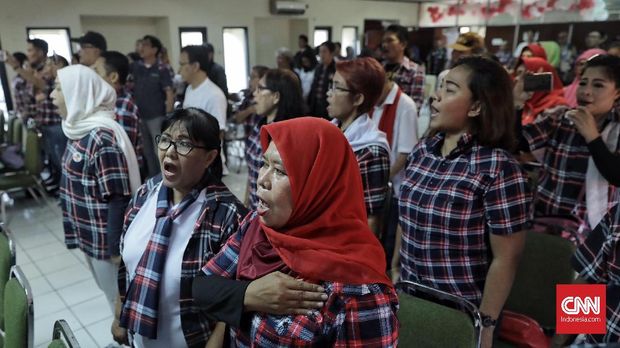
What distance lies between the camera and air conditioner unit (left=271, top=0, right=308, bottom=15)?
9109mm

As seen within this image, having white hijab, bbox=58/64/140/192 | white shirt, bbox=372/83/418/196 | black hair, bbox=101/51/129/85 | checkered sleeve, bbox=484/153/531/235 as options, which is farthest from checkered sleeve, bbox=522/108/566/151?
black hair, bbox=101/51/129/85

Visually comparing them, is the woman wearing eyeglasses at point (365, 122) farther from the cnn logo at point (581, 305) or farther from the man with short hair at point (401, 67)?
the man with short hair at point (401, 67)

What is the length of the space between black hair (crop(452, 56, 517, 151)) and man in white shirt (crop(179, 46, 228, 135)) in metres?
2.37

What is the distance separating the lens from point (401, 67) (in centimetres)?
354

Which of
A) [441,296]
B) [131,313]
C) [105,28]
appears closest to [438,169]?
[441,296]

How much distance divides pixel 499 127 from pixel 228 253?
3.03 feet


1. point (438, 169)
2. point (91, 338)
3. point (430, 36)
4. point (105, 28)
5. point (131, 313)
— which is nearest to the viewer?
point (131, 313)

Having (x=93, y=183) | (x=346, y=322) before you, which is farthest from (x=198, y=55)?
(x=346, y=322)

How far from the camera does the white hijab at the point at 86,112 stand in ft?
6.34

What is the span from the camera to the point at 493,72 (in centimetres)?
138

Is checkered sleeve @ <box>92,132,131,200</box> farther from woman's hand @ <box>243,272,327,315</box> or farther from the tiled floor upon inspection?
woman's hand @ <box>243,272,327,315</box>

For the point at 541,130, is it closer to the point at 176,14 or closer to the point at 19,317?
the point at 19,317

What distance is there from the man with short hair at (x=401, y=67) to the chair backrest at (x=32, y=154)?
120 inches

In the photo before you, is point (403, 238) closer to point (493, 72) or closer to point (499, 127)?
point (499, 127)
